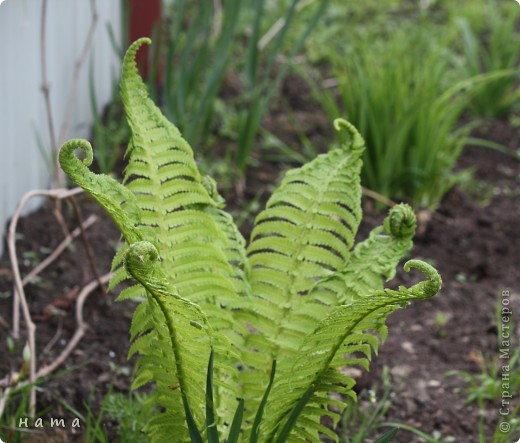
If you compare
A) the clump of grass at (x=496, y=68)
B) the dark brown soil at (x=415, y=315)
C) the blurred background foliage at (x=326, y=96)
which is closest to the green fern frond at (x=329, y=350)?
the dark brown soil at (x=415, y=315)

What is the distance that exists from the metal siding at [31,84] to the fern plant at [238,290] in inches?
49.4

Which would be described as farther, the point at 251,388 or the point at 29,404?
the point at 29,404

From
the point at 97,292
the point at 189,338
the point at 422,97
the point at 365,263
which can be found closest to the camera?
the point at 189,338

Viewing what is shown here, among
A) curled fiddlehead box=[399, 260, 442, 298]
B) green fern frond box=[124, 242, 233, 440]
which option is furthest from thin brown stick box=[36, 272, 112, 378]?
curled fiddlehead box=[399, 260, 442, 298]

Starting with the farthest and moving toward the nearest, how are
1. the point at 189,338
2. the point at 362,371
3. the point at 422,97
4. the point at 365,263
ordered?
the point at 422,97, the point at 362,371, the point at 365,263, the point at 189,338

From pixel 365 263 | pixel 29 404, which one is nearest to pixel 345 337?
pixel 365 263

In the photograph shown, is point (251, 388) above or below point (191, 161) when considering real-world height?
below

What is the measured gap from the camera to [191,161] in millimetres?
1979

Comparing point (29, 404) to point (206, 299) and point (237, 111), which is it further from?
point (237, 111)

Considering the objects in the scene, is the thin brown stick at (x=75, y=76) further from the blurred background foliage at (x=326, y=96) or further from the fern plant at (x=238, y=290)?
the fern plant at (x=238, y=290)

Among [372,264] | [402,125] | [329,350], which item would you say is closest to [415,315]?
[402,125]

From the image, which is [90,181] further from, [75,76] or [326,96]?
[326,96]

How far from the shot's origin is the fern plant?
178 centimetres

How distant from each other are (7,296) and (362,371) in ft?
3.69
